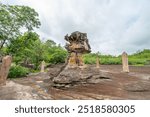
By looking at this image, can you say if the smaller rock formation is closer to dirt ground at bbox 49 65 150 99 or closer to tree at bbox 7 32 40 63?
dirt ground at bbox 49 65 150 99

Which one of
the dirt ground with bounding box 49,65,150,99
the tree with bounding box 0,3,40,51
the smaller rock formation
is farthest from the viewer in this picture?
the tree with bounding box 0,3,40,51

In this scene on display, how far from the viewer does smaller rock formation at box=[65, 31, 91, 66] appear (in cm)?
995

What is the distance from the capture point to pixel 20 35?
2116 centimetres

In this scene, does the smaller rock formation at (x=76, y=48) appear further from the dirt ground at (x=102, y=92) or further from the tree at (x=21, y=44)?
the tree at (x=21, y=44)

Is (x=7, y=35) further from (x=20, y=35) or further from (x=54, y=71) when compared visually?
(x=54, y=71)

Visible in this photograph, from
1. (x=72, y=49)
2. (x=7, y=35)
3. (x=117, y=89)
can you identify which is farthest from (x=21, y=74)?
(x=117, y=89)

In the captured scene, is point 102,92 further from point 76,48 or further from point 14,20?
point 14,20

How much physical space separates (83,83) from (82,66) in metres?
1.02

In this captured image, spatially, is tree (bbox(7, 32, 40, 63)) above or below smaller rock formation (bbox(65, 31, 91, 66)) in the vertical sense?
above

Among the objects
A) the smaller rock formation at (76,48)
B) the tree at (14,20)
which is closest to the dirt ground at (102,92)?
the smaller rock formation at (76,48)

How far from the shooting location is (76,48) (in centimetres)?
999

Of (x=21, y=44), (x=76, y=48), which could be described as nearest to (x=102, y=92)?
(x=76, y=48)

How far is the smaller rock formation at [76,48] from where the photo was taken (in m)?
9.95

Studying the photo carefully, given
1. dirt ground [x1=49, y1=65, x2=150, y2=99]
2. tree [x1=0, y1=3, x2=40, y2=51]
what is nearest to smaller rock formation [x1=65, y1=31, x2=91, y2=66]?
dirt ground [x1=49, y1=65, x2=150, y2=99]
